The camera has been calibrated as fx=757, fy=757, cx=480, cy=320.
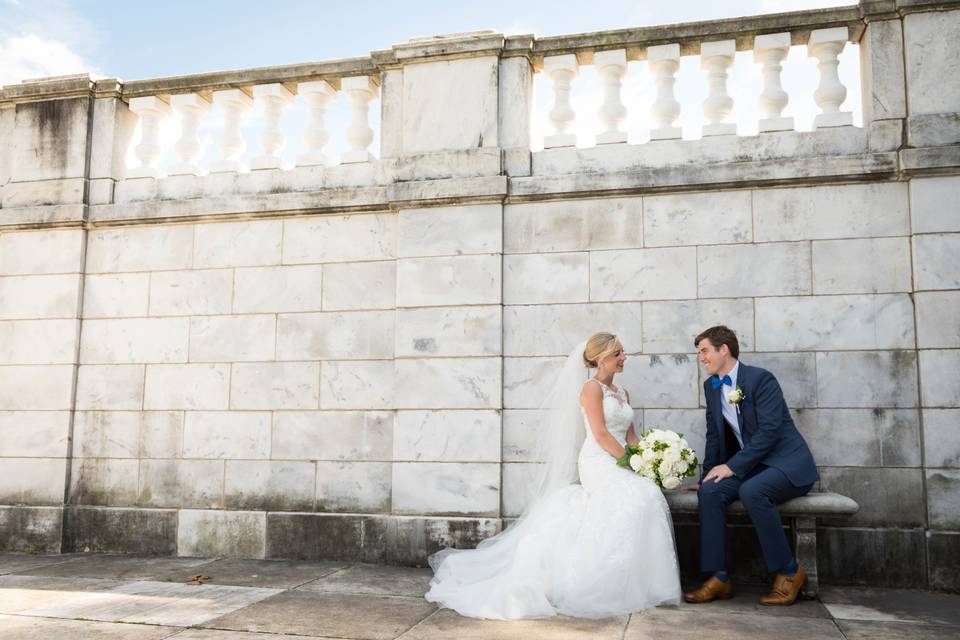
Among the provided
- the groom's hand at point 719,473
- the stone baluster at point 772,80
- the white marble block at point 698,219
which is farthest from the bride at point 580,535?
the stone baluster at point 772,80

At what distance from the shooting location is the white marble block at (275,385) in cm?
659

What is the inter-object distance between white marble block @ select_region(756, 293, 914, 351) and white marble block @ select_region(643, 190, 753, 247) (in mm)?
598

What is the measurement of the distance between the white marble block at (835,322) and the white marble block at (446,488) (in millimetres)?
2362

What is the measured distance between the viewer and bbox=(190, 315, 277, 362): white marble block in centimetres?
671

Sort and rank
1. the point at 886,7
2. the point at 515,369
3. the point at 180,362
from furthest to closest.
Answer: the point at 180,362
the point at 515,369
the point at 886,7

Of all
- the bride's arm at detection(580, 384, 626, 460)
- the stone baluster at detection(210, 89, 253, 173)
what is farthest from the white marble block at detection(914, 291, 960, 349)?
the stone baluster at detection(210, 89, 253, 173)

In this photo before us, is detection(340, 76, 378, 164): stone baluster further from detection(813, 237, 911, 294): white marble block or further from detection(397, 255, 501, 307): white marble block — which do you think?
detection(813, 237, 911, 294): white marble block

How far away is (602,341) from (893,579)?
2.64 m

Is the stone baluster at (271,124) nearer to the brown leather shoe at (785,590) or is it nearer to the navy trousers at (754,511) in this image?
the navy trousers at (754,511)

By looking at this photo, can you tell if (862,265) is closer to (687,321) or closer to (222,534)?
(687,321)

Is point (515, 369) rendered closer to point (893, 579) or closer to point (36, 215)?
point (893, 579)

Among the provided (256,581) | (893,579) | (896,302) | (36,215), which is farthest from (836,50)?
(36,215)

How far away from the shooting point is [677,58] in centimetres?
Result: 619

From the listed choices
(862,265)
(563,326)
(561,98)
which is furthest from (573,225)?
(862,265)
